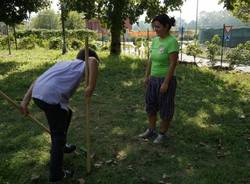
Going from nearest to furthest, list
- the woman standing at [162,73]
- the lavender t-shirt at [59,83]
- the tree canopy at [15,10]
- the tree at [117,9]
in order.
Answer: the lavender t-shirt at [59,83]
the woman standing at [162,73]
the tree canopy at [15,10]
the tree at [117,9]

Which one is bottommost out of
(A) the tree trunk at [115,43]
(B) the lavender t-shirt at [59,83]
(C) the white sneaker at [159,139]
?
(C) the white sneaker at [159,139]

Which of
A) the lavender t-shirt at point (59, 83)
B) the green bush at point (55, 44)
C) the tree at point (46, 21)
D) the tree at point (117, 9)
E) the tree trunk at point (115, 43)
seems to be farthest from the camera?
the tree at point (46, 21)

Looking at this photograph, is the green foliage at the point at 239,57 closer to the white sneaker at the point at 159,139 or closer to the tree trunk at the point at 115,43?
the tree trunk at the point at 115,43

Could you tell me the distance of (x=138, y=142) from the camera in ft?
20.8

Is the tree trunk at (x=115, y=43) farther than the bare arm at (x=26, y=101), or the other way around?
the tree trunk at (x=115, y=43)

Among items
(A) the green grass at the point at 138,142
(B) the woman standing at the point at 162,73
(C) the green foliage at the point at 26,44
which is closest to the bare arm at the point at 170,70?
(B) the woman standing at the point at 162,73

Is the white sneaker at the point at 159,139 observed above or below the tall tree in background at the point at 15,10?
below

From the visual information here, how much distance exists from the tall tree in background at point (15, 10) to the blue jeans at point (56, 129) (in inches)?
520

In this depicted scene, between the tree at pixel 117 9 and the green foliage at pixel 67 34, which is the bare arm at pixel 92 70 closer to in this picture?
the tree at pixel 117 9

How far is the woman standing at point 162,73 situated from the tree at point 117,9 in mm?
11399

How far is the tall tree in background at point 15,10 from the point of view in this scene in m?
16.8

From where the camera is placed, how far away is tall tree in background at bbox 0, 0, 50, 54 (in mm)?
16812

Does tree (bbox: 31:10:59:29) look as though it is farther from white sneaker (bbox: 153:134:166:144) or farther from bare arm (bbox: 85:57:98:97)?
bare arm (bbox: 85:57:98:97)

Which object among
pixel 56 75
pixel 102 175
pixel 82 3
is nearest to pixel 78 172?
pixel 102 175
